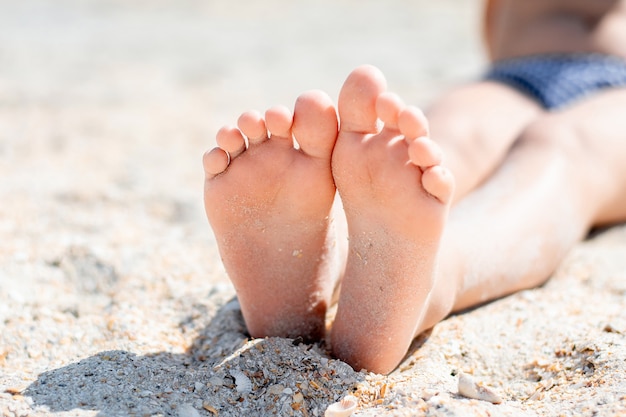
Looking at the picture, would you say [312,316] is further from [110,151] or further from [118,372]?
[110,151]

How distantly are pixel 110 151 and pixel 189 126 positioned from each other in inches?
16.2

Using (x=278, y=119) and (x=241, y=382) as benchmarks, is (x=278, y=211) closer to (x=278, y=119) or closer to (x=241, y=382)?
(x=278, y=119)

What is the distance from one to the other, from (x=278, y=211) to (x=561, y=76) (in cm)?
95

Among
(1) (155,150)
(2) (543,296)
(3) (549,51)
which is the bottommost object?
(2) (543,296)

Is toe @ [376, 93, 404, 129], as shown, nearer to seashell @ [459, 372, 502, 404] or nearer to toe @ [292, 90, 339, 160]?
toe @ [292, 90, 339, 160]

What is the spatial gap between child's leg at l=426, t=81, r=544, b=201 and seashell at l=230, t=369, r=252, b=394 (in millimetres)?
643

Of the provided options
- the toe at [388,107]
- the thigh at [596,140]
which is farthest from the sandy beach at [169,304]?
the toe at [388,107]

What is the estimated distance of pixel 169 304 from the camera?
4.30 feet

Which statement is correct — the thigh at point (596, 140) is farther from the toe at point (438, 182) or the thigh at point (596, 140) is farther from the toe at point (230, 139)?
the toe at point (230, 139)

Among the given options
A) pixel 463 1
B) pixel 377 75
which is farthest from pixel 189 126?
pixel 463 1

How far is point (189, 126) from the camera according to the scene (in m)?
2.59

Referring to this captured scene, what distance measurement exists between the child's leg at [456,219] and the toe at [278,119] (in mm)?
81

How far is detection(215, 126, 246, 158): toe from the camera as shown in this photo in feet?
3.42

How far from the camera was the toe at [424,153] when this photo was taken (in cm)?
94
